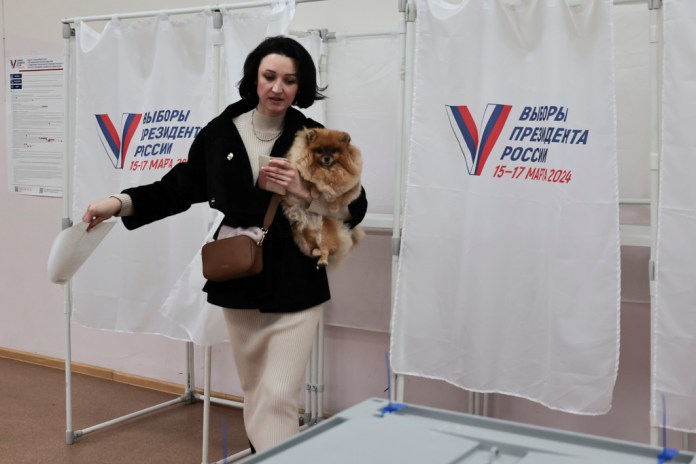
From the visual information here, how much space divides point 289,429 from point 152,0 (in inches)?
108

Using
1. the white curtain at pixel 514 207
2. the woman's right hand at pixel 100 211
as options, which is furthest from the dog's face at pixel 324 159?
the woman's right hand at pixel 100 211

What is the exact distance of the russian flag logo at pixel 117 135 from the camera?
121 inches

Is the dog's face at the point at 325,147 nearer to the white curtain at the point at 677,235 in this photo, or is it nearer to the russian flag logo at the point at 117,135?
the white curtain at the point at 677,235

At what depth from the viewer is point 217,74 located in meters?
2.83

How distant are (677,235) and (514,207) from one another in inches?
17.9

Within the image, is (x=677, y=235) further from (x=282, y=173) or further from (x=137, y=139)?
(x=137, y=139)

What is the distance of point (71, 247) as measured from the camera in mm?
2199

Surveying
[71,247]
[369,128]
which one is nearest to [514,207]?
[369,128]

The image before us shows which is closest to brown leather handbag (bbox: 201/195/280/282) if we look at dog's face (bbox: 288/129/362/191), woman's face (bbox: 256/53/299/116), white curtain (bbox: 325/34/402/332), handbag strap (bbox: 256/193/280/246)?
handbag strap (bbox: 256/193/280/246)

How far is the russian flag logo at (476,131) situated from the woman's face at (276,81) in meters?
0.51

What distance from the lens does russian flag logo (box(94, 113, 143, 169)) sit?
3074 millimetres

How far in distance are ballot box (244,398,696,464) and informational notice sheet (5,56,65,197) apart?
3.67 m

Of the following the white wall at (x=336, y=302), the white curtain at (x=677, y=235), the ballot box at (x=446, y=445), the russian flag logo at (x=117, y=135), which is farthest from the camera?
the russian flag logo at (x=117, y=135)

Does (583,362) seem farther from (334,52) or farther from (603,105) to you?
(334,52)
